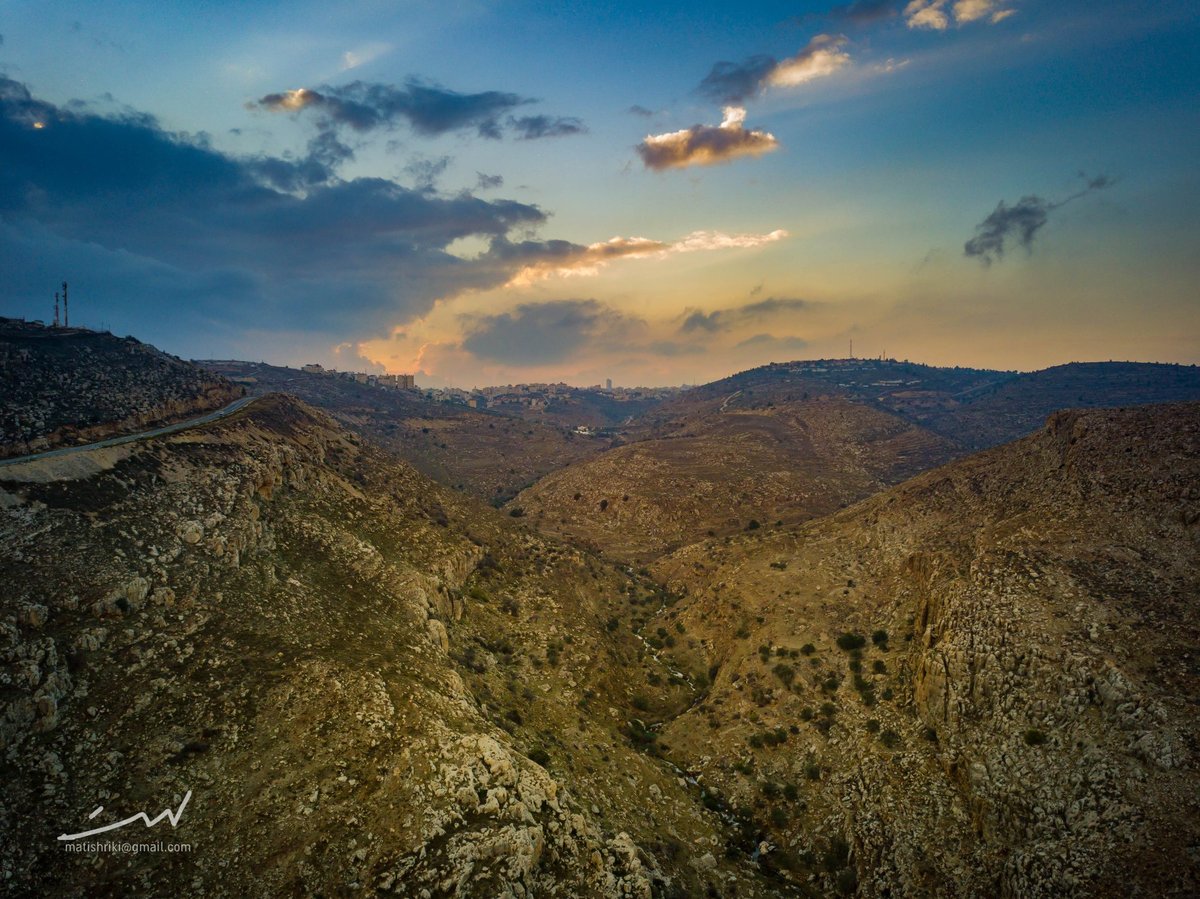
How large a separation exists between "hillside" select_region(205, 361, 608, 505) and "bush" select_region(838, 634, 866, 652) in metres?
70.3

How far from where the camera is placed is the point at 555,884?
56.3ft

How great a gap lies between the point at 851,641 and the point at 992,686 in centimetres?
1048

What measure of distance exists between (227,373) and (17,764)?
576ft

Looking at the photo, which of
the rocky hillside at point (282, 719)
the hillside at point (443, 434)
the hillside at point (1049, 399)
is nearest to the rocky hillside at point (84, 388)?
the rocky hillside at point (282, 719)

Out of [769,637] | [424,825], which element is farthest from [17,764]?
[769,637]

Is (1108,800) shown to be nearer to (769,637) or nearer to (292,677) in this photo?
(769,637)

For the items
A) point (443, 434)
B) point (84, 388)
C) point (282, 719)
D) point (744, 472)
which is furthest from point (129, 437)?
point (443, 434)

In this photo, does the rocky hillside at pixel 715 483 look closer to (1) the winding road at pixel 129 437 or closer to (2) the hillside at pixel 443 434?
(2) the hillside at pixel 443 434

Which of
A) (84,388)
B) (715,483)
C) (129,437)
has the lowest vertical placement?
(715,483)

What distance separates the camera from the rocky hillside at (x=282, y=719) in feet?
50.2

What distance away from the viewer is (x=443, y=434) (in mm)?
134875

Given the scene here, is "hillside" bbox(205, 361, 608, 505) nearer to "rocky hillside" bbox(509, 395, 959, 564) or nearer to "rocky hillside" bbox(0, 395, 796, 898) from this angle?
"rocky hillside" bbox(509, 395, 959, 564)

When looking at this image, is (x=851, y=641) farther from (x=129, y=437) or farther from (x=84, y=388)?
(x=84, y=388)

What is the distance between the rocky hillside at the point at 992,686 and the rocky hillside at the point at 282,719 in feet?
14.8
